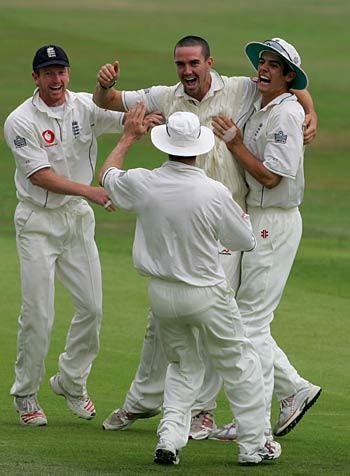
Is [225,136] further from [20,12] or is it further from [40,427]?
[20,12]

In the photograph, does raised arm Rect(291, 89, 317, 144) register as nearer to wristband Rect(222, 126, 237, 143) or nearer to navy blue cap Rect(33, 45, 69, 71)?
wristband Rect(222, 126, 237, 143)

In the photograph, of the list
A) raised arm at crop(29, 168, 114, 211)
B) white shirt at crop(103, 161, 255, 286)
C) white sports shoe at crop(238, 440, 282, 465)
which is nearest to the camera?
white shirt at crop(103, 161, 255, 286)

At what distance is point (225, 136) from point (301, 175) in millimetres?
545

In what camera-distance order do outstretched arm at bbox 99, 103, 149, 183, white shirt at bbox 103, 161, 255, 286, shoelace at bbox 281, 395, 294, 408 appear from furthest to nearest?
shoelace at bbox 281, 395, 294, 408, outstretched arm at bbox 99, 103, 149, 183, white shirt at bbox 103, 161, 255, 286

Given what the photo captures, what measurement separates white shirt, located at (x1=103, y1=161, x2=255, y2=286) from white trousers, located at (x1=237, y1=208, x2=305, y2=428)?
0.91 metres

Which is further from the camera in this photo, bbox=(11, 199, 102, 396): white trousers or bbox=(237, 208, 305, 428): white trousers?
bbox=(11, 199, 102, 396): white trousers

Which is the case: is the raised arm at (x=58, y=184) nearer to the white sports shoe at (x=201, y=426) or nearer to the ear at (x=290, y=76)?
the ear at (x=290, y=76)

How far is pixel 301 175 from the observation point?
8.88m

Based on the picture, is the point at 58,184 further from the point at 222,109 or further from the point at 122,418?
the point at 122,418

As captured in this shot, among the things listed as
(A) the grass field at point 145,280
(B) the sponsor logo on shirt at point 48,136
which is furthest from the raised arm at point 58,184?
(A) the grass field at point 145,280

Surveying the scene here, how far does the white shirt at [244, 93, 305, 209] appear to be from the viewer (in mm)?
8617

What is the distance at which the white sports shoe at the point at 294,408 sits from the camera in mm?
9234

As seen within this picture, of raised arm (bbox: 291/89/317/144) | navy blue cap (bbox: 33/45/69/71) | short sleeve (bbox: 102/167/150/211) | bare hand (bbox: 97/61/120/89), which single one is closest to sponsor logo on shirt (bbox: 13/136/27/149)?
navy blue cap (bbox: 33/45/69/71)

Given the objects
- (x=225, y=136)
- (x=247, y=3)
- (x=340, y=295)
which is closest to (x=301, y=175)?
(x=225, y=136)
